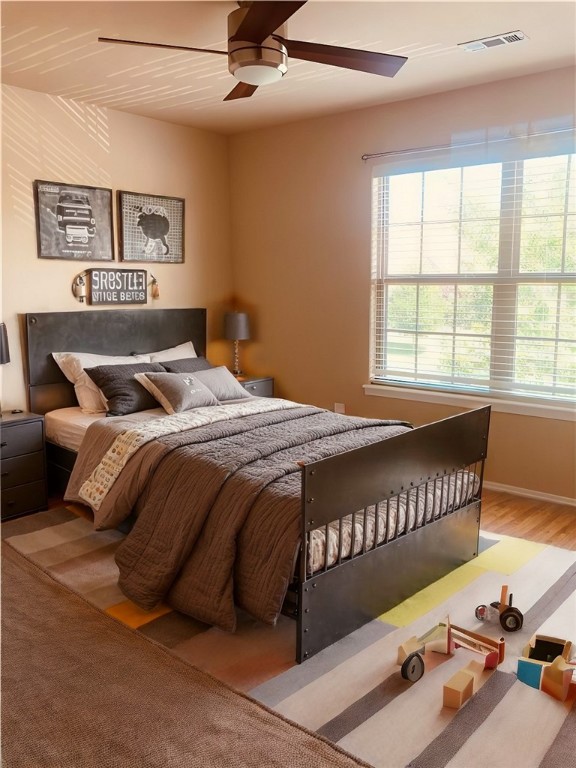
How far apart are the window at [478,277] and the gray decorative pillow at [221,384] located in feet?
3.60

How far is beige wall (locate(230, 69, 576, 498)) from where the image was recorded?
13.1 ft

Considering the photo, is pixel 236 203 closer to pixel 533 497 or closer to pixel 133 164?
pixel 133 164

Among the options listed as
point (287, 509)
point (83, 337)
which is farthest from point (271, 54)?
point (83, 337)

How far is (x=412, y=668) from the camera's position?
2242 mm

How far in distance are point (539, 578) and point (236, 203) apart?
3845 millimetres

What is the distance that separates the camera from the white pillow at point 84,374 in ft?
13.6

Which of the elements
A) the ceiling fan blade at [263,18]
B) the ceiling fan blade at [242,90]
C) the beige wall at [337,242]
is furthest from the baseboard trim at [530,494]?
the ceiling fan blade at [263,18]

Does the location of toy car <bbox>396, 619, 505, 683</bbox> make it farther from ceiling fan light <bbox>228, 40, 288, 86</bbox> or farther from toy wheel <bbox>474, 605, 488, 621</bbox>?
ceiling fan light <bbox>228, 40, 288, 86</bbox>

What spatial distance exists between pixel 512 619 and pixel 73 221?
3.65 m

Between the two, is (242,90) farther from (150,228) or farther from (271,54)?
(150,228)

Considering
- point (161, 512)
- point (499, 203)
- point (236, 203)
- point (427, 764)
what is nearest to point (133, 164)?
point (236, 203)

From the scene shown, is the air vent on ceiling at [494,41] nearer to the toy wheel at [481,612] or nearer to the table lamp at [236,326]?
the table lamp at [236,326]

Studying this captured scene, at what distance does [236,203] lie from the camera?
5477 mm

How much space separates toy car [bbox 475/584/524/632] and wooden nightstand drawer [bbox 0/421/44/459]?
2.67m
